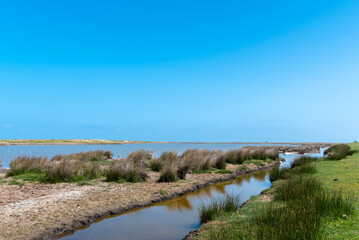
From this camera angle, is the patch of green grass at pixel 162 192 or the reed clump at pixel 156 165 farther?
the reed clump at pixel 156 165

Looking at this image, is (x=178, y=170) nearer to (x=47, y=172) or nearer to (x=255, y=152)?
(x=47, y=172)

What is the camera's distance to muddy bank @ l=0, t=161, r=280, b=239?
632cm

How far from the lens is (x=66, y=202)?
8.27 metres

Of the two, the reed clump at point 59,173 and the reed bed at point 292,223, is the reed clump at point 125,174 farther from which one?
the reed bed at point 292,223

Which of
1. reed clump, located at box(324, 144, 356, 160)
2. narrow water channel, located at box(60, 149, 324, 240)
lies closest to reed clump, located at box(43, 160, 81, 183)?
narrow water channel, located at box(60, 149, 324, 240)

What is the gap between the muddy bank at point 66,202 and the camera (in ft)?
20.7

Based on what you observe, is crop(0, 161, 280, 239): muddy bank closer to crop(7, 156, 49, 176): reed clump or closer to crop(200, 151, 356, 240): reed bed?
crop(7, 156, 49, 176): reed clump

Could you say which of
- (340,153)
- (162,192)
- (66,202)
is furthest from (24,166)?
(340,153)

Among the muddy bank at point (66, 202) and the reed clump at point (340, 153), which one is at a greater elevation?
the reed clump at point (340, 153)

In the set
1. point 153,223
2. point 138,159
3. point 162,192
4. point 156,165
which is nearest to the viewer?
point 153,223

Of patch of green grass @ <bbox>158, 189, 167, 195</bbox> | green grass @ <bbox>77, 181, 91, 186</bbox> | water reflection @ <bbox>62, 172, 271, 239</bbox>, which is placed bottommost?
water reflection @ <bbox>62, 172, 271, 239</bbox>

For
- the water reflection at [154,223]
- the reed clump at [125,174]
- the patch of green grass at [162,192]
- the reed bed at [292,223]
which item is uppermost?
the reed bed at [292,223]

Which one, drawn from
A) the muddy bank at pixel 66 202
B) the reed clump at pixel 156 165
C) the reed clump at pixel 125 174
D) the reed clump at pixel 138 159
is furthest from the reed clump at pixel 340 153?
the reed clump at pixel 125 174

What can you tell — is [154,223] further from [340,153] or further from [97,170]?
[340,153]
